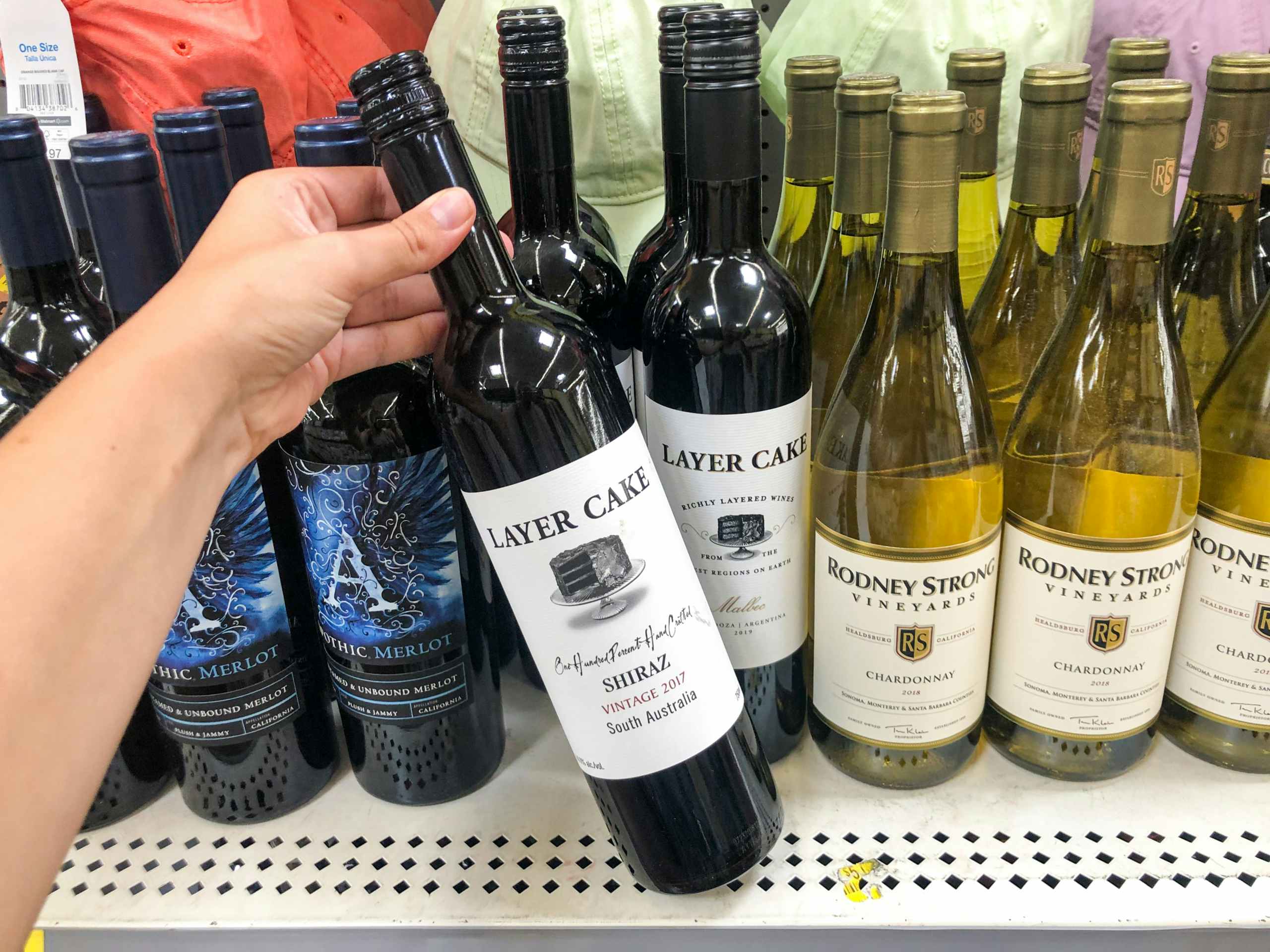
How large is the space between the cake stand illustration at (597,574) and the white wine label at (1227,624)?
40 cm

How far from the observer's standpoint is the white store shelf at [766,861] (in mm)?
570

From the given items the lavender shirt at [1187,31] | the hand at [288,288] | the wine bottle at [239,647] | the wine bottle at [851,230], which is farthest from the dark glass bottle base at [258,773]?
the lavender shirt at [1187,31]

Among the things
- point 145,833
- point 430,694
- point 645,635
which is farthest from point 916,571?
point 145,833

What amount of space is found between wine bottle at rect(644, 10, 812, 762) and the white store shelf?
158 millimetres

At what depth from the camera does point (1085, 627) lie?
602 millimetres

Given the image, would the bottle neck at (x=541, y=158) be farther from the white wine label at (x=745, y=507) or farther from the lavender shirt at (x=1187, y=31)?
the lavender shirt at (x=1187, y=31)

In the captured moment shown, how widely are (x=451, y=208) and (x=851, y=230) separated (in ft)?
1.18

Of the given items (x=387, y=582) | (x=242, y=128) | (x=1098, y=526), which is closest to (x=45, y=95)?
(x=242, y=128)

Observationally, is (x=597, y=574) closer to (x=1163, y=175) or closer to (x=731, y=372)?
(x=731, y=372)

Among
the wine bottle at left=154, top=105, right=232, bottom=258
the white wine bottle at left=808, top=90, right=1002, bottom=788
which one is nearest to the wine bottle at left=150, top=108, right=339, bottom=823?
the wine bottle at left=154, top=105, right=232, bottom=258

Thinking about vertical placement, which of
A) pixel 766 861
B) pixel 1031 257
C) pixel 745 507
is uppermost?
pixel 1031 257

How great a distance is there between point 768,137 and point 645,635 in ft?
2.18

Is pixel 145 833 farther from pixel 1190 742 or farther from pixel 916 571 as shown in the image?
pixel 1190 742

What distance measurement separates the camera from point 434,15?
1065 mm
